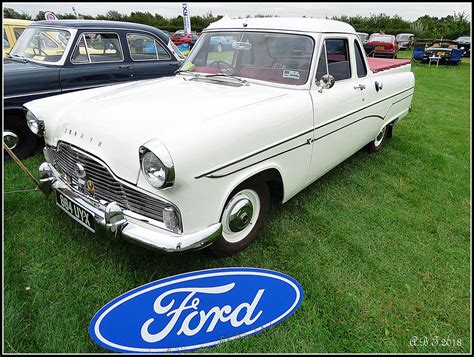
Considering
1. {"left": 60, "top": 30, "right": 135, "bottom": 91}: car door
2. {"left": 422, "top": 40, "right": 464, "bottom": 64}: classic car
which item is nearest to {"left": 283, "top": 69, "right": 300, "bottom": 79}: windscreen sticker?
{"left": 60, "top": 30, "right": 135, "bottom": 91}: car door

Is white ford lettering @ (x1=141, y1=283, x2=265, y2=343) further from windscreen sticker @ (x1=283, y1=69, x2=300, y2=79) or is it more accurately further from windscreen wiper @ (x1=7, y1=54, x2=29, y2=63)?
windscreen wiper @ (x1=7, y1=54, x2=29, y2=63)

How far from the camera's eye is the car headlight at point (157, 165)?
1.84 metres

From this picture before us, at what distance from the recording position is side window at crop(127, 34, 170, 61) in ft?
17.0

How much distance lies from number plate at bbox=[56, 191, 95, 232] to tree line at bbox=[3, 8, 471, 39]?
25.4 metres

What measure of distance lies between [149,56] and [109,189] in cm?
379

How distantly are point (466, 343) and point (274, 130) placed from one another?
1.75 metres

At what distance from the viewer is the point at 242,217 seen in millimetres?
2479

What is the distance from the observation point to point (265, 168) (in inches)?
95.9

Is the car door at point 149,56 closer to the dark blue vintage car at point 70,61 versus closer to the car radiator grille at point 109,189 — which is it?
the dark blue vintage car at point 70,61

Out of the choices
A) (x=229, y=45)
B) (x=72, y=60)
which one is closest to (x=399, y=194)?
(x=229, y=45)

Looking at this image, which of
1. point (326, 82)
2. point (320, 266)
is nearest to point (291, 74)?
point (326, 82)

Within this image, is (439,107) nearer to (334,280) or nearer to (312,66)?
(312,66)

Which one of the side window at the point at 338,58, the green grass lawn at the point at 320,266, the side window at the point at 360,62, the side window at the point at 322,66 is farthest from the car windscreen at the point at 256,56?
the green grass lawn at the point at 320,266

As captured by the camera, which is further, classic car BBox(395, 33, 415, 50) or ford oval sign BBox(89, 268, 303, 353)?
classic car BBox(395, 33, 415, 50)
